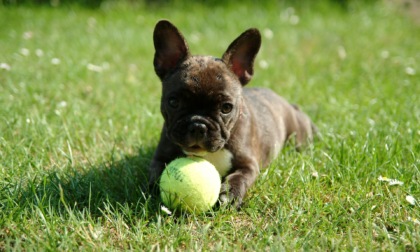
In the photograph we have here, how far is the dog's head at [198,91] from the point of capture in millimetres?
3270

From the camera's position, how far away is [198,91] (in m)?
3.26

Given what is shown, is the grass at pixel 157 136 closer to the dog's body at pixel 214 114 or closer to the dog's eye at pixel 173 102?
the dog's body at pixel 214 114

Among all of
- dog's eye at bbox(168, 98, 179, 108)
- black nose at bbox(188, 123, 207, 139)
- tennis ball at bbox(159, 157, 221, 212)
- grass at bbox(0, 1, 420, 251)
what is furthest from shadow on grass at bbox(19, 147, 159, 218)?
dog's eye at bbox(168, 98, 179, 108)

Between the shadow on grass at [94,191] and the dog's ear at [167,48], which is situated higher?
the dog's ear at [167,48]

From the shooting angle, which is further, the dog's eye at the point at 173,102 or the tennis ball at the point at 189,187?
the dog's eye at the point at 173,102

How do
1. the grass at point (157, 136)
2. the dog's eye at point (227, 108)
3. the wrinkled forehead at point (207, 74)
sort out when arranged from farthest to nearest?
the dog's eye at point (227, 108), the wrinkled forehead at point (207, 74), the grass at point (157, 136)

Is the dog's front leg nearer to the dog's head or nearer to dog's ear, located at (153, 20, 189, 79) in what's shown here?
the dog's head

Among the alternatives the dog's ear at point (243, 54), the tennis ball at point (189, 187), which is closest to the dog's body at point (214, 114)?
the dog's ear at point (243, 54)

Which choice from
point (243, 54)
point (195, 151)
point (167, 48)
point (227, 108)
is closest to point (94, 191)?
point (195, 151)

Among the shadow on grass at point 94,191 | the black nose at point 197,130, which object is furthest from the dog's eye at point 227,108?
the shadow on grass at point 94,191

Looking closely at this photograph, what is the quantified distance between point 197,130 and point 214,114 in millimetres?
207

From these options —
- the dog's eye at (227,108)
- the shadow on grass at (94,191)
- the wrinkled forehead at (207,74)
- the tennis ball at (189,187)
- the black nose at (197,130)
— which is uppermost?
the wrinkled forehead at (207,74)

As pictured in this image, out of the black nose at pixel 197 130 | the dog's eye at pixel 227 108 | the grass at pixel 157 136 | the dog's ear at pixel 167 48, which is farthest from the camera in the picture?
the dog's ear at pixel 167 48

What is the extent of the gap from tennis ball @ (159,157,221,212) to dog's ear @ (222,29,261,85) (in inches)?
40.6
